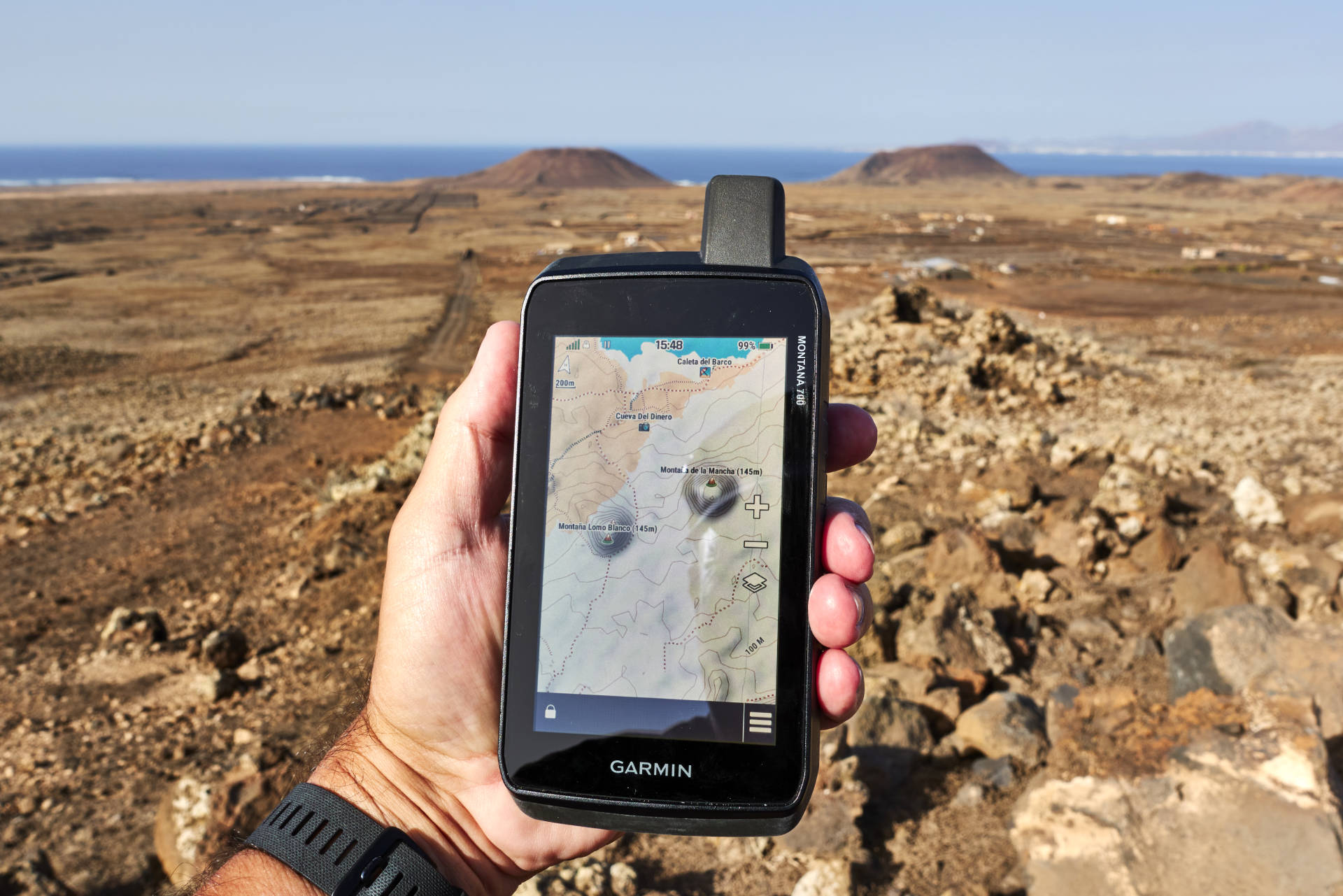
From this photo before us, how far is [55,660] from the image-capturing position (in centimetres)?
614

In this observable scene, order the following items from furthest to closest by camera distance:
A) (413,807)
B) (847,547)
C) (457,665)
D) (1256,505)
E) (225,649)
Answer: (1256,505), (225,649), (457,665), (413,807), (847,547)

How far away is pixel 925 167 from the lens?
96.3 m

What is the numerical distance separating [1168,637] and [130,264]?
3279cm

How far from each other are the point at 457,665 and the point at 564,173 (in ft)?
269

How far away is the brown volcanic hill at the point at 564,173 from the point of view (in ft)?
254

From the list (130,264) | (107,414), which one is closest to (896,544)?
(107,414)

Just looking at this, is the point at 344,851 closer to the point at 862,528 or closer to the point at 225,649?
the point at 862,528

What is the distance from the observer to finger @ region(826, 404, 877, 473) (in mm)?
2412

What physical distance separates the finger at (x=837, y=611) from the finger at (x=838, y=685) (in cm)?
4

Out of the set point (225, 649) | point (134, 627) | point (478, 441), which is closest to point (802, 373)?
point (478, 441)

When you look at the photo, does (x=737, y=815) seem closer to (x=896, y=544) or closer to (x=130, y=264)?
(x=896, y=544)

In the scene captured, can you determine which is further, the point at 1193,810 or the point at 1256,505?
the point at 1256,505

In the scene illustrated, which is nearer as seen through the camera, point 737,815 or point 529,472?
point 737,815

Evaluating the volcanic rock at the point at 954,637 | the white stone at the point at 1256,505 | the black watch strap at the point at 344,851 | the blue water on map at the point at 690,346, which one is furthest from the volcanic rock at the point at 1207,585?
the black watch strap at the point at 344,851
